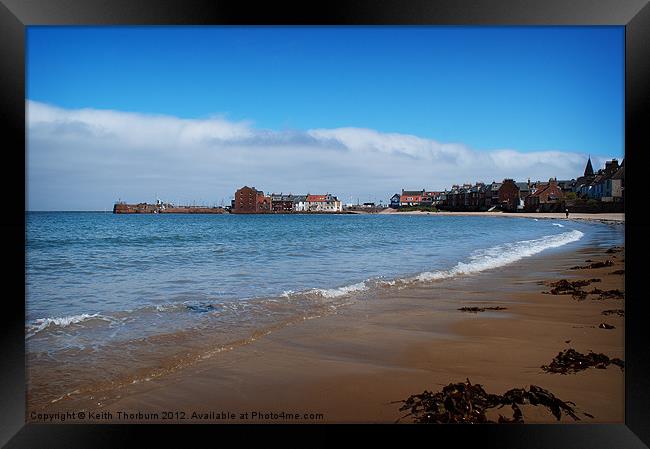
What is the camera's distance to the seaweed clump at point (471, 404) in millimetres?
2100

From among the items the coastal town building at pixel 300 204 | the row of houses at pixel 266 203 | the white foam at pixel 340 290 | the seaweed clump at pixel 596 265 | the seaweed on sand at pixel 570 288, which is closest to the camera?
the seaweed on sand at pixel 570 288

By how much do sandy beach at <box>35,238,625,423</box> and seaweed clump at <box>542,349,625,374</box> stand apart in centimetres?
5

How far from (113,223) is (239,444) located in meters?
20.9

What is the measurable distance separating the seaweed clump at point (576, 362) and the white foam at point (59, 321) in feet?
11.5

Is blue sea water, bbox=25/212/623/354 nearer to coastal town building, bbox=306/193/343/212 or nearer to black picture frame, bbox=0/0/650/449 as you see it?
→ black picture frame, bbox=0/0/650/449

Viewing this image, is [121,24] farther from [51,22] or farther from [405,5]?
[405,5]

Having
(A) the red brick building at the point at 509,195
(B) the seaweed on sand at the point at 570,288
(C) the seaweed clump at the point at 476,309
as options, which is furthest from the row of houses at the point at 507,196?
(C) the seaweed clump at the point at 476,309

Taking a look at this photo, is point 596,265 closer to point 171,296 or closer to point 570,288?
point 570,288

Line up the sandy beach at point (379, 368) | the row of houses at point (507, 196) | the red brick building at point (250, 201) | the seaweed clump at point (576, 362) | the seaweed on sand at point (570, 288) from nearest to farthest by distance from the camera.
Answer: the sandy beach at point (379, 368) < the seaweed clump at point (576, 362) < the seaweed on sand at point (570, 288) < the row of houses at point (507, 196) < the red brick building at point (250, 201)

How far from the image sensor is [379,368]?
2.58 m

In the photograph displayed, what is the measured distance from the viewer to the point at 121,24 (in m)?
2.20

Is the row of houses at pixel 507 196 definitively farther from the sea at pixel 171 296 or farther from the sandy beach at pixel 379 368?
Result: the sandy beach at pixel 379 368

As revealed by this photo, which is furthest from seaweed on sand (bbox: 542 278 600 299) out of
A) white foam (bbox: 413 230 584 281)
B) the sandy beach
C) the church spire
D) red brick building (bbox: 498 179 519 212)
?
red brick building (bbox: 498 179 519 212)
